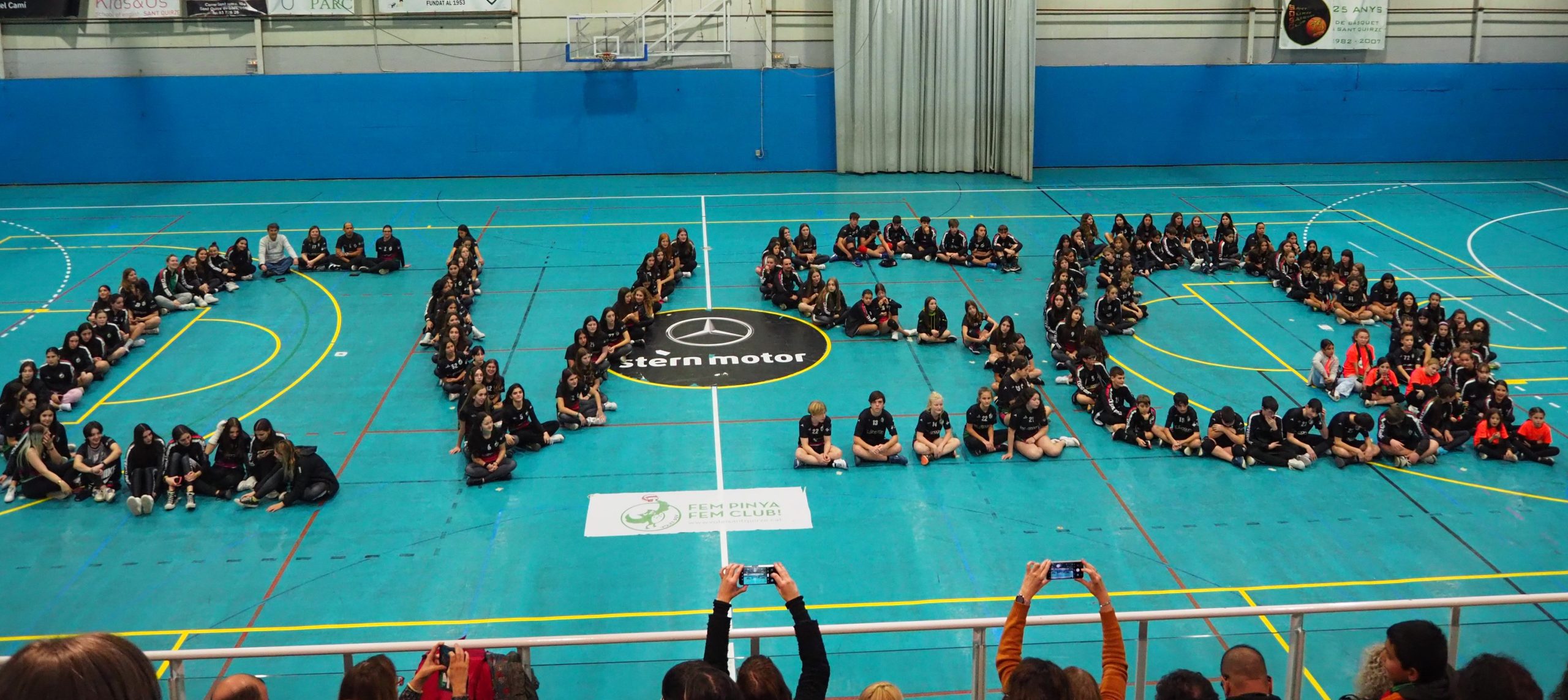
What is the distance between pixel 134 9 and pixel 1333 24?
114 feet

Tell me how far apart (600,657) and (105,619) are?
7531mm

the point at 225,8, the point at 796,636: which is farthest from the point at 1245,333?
the point at 225,8

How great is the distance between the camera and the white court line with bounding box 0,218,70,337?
21625 millimetres

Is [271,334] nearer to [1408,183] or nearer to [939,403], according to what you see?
[939,403]

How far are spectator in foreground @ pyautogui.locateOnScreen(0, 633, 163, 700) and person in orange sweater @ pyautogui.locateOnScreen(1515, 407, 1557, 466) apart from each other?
1675cm

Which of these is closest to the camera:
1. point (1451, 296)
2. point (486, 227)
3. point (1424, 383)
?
point (1424, 383)

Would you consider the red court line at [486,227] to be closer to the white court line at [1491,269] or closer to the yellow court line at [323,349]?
the yellow court line at [323,349]

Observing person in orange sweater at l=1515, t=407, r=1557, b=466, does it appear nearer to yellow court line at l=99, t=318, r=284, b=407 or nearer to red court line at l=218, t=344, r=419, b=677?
red court line at l=218, t=344, r=419, b=677

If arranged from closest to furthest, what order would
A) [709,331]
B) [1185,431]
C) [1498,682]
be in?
1. [1498,682]
2. [1185,431]
3. [709,331]

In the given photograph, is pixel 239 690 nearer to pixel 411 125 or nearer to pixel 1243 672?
pixel 1243 672

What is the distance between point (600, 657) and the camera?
7.04 m

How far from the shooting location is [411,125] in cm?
3588

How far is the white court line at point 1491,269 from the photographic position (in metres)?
22.8

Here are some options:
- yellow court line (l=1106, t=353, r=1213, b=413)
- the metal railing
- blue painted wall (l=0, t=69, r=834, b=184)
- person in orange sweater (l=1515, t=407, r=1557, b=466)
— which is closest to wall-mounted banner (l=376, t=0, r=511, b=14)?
blue painted wall (l=0, t=69, r=834, b=184)
